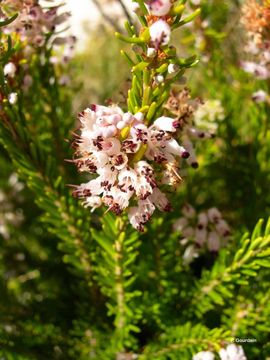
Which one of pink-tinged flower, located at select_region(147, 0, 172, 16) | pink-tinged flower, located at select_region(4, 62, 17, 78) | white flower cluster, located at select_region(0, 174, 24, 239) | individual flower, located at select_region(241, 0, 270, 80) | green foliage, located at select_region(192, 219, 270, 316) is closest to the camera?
pink-tinged flower, located at select_region(147, 0, 172, 16)

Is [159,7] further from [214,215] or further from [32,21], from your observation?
[214,215]

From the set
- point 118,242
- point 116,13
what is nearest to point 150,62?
point 118,242

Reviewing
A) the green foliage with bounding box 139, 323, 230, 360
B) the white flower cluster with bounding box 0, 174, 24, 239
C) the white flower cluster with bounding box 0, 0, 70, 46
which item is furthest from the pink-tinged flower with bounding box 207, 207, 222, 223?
the white flower cluster with bounding box 0, 174, 24, 239

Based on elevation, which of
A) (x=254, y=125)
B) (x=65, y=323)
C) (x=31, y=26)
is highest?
(x=31, y=26)

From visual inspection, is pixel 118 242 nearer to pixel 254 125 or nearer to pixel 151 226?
pixel 151 226

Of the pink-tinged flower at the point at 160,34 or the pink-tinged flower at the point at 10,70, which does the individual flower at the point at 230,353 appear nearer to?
the pink-tinged flower at the point at 160,34

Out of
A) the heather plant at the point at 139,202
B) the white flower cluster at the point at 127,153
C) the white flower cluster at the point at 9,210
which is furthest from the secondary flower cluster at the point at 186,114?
the white flower cluster at the point at 9,210

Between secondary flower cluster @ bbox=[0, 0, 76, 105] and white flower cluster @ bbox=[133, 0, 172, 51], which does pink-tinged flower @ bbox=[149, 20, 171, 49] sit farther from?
secondary flower cluster @ bbox=[0, 0, 76, 105]

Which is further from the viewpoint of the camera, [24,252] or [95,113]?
[24,252]
